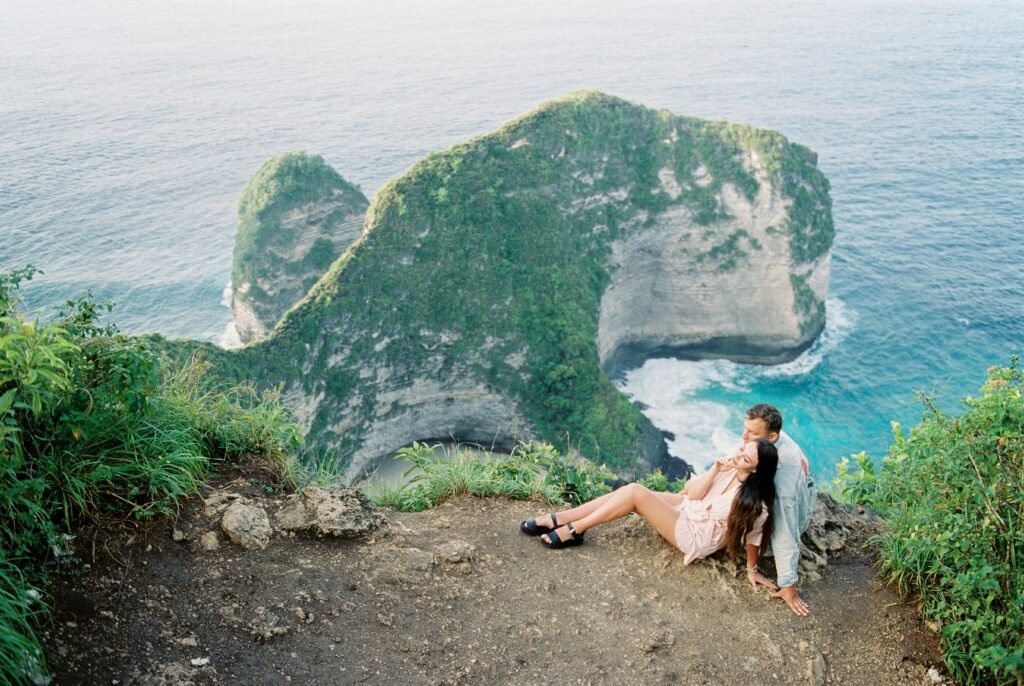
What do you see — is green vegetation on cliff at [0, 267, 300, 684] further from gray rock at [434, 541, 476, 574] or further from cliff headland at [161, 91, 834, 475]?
cliff headland at [161, 91, 834, 475]

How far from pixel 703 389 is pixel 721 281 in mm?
6924

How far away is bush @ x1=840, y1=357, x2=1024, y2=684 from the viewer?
4.49 m

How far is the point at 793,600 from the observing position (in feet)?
17.6

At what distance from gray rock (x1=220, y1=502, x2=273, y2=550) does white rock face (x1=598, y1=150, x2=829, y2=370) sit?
35.8 m

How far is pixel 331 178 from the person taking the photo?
152ft

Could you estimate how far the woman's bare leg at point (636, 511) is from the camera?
234 inches

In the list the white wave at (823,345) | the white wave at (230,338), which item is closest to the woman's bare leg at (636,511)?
the white wave at (823,345)

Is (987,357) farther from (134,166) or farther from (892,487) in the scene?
(134,166)

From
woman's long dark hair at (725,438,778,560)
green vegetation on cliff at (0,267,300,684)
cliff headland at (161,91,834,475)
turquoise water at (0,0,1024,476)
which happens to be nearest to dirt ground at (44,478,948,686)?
green vegetation on cliff at (0,267,300,684)

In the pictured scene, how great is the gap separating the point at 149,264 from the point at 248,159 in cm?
2059

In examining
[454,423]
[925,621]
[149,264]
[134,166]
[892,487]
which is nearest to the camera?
[925,621]

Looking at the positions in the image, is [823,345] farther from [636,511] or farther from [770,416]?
[770,416]

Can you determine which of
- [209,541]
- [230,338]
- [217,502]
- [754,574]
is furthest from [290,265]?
[754,574]

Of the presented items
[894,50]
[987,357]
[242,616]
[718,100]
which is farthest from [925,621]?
[894,50]
